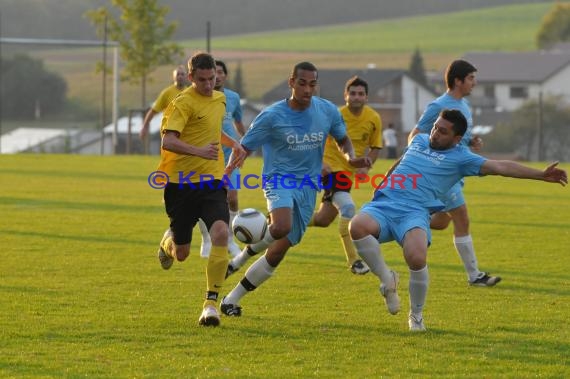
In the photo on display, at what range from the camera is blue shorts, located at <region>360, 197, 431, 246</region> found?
9172 millimetres

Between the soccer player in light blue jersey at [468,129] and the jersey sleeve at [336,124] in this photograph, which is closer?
the jersey sleeve at [336,124]

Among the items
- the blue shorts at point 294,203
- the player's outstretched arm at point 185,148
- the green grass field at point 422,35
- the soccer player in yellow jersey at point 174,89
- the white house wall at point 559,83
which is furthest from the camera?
the green grass field at point 422,35

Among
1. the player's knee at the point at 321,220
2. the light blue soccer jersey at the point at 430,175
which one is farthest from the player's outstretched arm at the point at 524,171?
the player's knee at the point at 321,220

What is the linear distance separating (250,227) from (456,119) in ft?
6.11

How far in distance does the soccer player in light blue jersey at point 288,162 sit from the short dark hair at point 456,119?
1121mm

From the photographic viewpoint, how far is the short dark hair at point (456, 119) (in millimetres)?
9219

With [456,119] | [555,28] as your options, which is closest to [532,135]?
[456,119]

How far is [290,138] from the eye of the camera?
10.0 meters

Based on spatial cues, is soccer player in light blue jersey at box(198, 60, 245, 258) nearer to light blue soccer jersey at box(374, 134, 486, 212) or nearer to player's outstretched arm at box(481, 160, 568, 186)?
light blue soccer jersey at box(374, 134, 486, 212)

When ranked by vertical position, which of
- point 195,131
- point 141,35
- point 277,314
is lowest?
point 277,314

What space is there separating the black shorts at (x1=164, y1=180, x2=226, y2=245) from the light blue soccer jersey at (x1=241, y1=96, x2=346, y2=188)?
0.45 metres

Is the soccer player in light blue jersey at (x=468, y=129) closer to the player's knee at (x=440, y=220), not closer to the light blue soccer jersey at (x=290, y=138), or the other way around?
the player's knee at (x=440, y=220)

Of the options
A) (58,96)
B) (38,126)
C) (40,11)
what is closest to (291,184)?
(38,126)

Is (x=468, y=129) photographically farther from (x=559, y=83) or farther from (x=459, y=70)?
(x=559, y=83)
